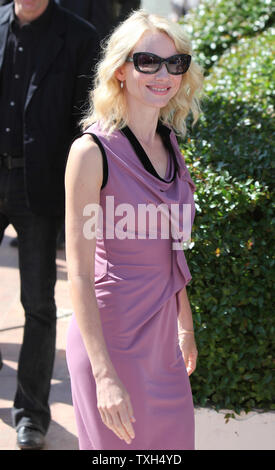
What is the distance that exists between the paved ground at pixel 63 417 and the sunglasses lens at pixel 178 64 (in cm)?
173

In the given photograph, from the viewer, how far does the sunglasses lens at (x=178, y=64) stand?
239 cm

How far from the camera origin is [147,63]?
2.36 metres

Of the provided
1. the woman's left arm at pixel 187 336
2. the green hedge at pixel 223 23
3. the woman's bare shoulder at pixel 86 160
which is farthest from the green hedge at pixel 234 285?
the green hedge at pixel 223 23

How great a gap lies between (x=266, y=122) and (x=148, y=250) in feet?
8.18

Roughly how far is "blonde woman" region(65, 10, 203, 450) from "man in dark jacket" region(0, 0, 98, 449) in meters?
1.10

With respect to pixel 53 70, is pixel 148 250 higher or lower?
lower

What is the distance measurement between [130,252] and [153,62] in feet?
Result: 1.87

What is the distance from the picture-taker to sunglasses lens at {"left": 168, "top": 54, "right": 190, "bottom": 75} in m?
2.39

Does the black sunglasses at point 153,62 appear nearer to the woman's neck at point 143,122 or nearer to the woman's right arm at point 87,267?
the woman's neck at point 143,122

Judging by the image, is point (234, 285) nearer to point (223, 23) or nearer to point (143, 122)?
point (143, 122)

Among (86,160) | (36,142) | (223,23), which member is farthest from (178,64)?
(223,23)

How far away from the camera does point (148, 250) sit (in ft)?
7.75
